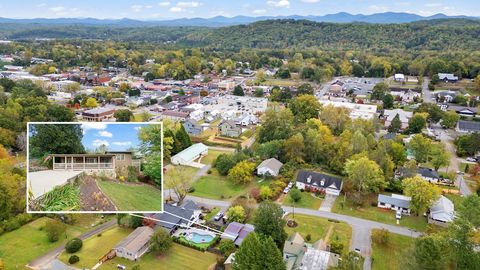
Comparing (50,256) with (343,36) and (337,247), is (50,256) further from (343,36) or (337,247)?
(343,36)

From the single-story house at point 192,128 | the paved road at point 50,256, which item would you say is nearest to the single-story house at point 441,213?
the paved road at point 50,256

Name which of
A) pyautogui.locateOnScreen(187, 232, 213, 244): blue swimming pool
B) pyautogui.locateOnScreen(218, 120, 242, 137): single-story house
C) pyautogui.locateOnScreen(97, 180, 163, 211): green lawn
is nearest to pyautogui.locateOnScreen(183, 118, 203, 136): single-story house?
pyautogui.locateOnScreen(218, 120, 242, 137): single-story house

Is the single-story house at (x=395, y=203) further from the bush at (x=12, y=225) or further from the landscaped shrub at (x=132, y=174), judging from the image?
the bush at (x=12, y=225)

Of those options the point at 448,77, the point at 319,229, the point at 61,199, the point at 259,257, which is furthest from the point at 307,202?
the point at 448,77

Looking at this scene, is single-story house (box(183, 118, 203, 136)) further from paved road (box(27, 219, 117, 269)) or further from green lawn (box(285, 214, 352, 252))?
paved road (box(27, 219, 117, 269))

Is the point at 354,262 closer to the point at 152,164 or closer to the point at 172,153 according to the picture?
the point at 152,164

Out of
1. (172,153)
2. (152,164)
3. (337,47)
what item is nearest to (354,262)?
(152,164)
